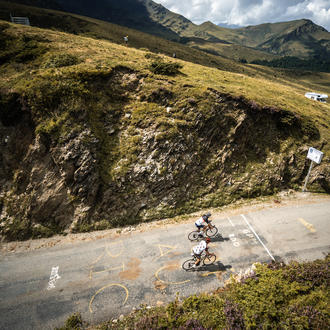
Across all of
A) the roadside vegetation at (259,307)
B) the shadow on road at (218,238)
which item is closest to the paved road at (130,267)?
the shadow on road at (218,238)

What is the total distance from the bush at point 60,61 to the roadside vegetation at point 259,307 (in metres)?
27.7

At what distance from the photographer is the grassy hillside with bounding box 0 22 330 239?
19.9m

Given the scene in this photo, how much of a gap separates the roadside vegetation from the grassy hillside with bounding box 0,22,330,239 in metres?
9.73

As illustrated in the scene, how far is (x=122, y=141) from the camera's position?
75.8 ft

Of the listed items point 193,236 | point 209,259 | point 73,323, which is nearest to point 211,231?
point 193,236

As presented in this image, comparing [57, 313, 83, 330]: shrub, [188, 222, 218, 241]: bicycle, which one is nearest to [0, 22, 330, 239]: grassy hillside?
[188, 222, 218, 241]: bicycle

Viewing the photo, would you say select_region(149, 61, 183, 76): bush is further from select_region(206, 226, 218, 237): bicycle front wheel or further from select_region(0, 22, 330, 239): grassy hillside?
select_region(206, 226, 218, 237): bicycle front wheel

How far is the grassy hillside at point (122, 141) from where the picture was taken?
1988 cm

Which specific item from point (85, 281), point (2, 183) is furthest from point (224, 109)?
point (2, 183)

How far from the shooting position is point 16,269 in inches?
622

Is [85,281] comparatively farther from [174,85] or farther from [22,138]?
[174,85]

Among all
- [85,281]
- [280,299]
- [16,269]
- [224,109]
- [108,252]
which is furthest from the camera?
[224,109]

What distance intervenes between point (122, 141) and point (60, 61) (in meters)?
14.1

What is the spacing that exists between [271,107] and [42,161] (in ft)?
104
